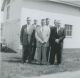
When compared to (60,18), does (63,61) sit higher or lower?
lower

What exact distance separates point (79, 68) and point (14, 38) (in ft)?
5.01

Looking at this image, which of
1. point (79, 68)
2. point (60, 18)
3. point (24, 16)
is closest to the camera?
point (24, 16)

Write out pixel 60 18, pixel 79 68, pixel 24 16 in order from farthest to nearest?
1. pixel 79 68
2. pixel 60 18
3. pixel 24 16

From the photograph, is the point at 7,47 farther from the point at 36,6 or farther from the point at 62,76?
the point at 62,76

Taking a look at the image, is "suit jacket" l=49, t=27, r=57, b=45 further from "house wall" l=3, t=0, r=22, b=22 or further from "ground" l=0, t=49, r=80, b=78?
"house wall" l=3, t=0, r=22, b=22

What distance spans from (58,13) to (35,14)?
0.49m

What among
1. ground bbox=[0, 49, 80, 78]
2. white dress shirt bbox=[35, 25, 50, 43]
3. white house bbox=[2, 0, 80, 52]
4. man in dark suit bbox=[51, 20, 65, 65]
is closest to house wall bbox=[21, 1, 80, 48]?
white house bbox=[2, 0, 80, 52]

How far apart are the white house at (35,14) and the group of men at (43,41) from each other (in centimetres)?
10

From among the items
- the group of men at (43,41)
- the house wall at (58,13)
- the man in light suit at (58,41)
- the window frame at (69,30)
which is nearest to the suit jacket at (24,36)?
the group of men at (43,41)

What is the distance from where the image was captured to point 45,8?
4.09 m

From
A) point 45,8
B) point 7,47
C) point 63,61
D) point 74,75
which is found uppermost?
point 45,8

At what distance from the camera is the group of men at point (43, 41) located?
4016 millimetres

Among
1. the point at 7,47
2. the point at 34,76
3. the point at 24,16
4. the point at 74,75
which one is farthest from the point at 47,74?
the point at 24,16

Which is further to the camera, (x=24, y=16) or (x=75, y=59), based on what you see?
(x=75, y=59)
